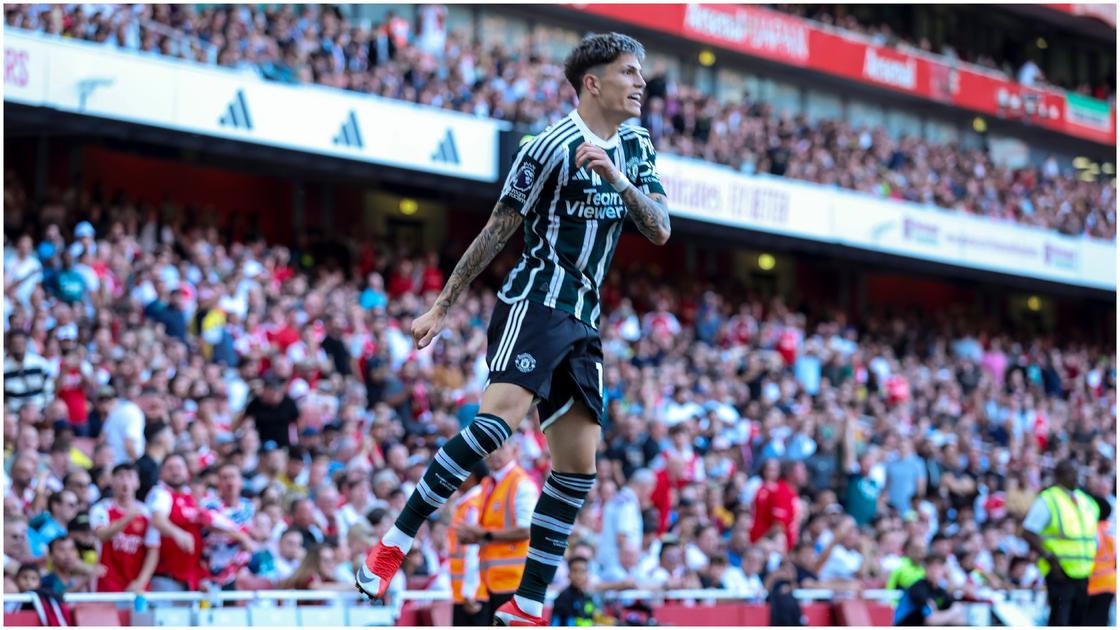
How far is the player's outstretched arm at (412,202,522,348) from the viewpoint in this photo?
6.35 meters

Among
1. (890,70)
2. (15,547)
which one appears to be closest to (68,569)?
(15,547)

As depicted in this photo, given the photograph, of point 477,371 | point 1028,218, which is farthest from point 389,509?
point 1028,218

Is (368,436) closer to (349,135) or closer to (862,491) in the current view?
(862,491)

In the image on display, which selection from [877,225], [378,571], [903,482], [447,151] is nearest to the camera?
[378,571]

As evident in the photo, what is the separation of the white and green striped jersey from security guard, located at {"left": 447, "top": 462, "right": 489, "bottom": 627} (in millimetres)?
3254

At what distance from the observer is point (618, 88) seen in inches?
249

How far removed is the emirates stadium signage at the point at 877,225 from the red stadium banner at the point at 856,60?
559 centimetres

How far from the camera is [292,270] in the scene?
806 inches

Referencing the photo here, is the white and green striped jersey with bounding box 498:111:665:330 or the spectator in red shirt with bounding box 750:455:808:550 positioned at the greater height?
the white and green striped jersey with bounding box 498:111:665:330

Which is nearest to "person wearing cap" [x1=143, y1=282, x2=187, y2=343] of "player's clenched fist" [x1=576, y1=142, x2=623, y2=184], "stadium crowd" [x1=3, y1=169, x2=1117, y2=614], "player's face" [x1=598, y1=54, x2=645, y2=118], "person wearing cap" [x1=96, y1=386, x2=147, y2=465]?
"stadium crowd" [x1=3, y1=169, x2=1117, y2=614]

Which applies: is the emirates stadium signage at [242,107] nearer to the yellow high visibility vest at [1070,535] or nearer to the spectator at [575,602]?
the spectator at [575,602]

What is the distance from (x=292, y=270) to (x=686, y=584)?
8.87 m

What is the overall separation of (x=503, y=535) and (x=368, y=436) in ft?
17.9

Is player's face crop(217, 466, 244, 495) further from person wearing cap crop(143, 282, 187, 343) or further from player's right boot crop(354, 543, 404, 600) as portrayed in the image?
player's right boot crop(354, 543, 404, 600)
